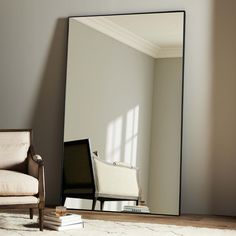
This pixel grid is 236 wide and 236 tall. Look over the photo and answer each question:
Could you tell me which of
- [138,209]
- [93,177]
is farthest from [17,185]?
[138,209]

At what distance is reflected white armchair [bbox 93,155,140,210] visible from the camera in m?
4.63

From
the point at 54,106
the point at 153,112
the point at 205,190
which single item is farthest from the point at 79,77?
the point at 205,190

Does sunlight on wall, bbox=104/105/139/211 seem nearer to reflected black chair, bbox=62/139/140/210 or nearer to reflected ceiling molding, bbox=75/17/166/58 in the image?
reflected black chair, bbox=62/139/140/210

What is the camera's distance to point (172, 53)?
4.67m

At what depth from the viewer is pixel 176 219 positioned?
423 cm

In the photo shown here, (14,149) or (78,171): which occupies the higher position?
(14,149)

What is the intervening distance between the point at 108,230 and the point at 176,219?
903 mm

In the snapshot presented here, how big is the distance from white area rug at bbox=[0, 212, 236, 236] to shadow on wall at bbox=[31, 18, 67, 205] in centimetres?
113

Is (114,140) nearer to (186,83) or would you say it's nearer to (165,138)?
(165,138)

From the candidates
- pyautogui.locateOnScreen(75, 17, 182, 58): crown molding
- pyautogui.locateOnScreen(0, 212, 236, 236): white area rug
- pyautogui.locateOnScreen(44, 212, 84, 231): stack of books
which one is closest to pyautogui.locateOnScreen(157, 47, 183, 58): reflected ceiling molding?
pyautogui.locateOnScreen(75, 17, 182, 58): crown molding

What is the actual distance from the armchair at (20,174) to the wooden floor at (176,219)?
668 millimetres

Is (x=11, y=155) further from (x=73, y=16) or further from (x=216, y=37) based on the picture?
(x=216, y=37)

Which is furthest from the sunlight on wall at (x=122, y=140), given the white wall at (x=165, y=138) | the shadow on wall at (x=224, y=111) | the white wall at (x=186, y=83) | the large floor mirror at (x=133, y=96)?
the shadow on wall at (x=224, y=111)

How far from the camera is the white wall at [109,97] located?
4.70m
